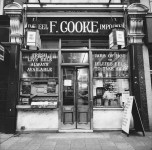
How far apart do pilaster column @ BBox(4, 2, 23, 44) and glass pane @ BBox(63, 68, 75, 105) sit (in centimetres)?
263

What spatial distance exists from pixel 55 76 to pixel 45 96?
103 centimetres

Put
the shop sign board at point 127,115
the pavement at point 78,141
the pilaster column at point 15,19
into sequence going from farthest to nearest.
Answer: the pilaster column at point 15,19, the shop sign board at point 127,115, the pavement at point 78,141

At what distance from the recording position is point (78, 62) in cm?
805

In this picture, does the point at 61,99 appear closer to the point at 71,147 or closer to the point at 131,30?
the point at 71,147

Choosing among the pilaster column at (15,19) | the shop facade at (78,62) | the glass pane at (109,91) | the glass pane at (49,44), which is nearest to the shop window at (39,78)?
the shop facade at (78,62)

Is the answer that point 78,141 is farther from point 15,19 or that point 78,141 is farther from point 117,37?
point 15,19

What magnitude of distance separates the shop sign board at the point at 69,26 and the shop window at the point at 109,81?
126 centimetres

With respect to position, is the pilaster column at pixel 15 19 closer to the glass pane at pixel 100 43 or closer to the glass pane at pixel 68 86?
the glass pane at pixel 68 86

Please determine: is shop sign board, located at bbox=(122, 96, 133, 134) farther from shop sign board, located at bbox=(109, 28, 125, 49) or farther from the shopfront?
shop sign board, located at bbox=(109, 28, 125, 49)

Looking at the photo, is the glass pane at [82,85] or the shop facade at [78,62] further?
the glass pane at [82,85]

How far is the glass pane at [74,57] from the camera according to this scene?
8070mm

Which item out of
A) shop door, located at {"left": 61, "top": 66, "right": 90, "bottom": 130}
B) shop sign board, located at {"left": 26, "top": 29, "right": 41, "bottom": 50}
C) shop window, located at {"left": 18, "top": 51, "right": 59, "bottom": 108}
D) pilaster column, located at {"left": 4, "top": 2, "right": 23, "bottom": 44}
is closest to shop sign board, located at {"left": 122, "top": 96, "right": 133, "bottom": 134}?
shop door, located at {"left": 61, "top": 66, "right": 90, "bottom": 130}

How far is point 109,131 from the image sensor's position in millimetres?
7402

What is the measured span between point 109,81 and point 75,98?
1.79 m
